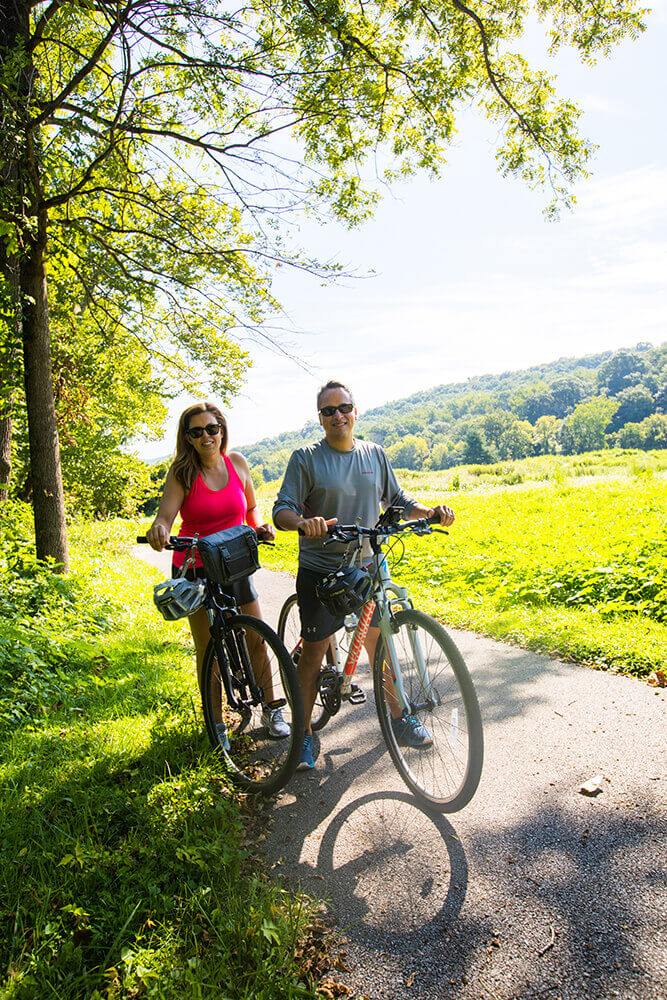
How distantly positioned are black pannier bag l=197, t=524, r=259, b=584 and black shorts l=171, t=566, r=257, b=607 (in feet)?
0.61

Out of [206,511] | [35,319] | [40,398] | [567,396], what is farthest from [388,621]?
[567,396]

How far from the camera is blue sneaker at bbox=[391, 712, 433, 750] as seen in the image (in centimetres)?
289

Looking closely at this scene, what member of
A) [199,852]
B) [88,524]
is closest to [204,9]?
[199,852]

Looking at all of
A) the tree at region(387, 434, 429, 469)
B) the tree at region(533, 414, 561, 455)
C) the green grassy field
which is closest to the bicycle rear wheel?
the green grassy field

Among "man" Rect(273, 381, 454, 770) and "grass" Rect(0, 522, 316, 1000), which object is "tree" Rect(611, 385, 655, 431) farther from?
"grass" Rect(0, 522, 316, 1000)

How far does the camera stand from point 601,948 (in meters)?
1.88

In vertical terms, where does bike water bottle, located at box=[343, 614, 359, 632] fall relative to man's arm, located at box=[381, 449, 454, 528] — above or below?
below

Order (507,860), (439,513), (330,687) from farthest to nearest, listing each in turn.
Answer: (330,687)
(439,513)
(507,860)

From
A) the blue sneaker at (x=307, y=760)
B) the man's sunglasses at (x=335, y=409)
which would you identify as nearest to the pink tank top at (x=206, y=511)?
the man's sunglasses at (x=335, y=409)

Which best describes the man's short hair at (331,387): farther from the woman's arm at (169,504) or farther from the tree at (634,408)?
the tree at (634,408)

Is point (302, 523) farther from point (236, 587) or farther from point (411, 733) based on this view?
point (411, 733)

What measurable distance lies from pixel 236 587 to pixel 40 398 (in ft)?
14.0

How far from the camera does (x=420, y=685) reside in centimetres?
291

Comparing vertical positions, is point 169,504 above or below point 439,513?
above
